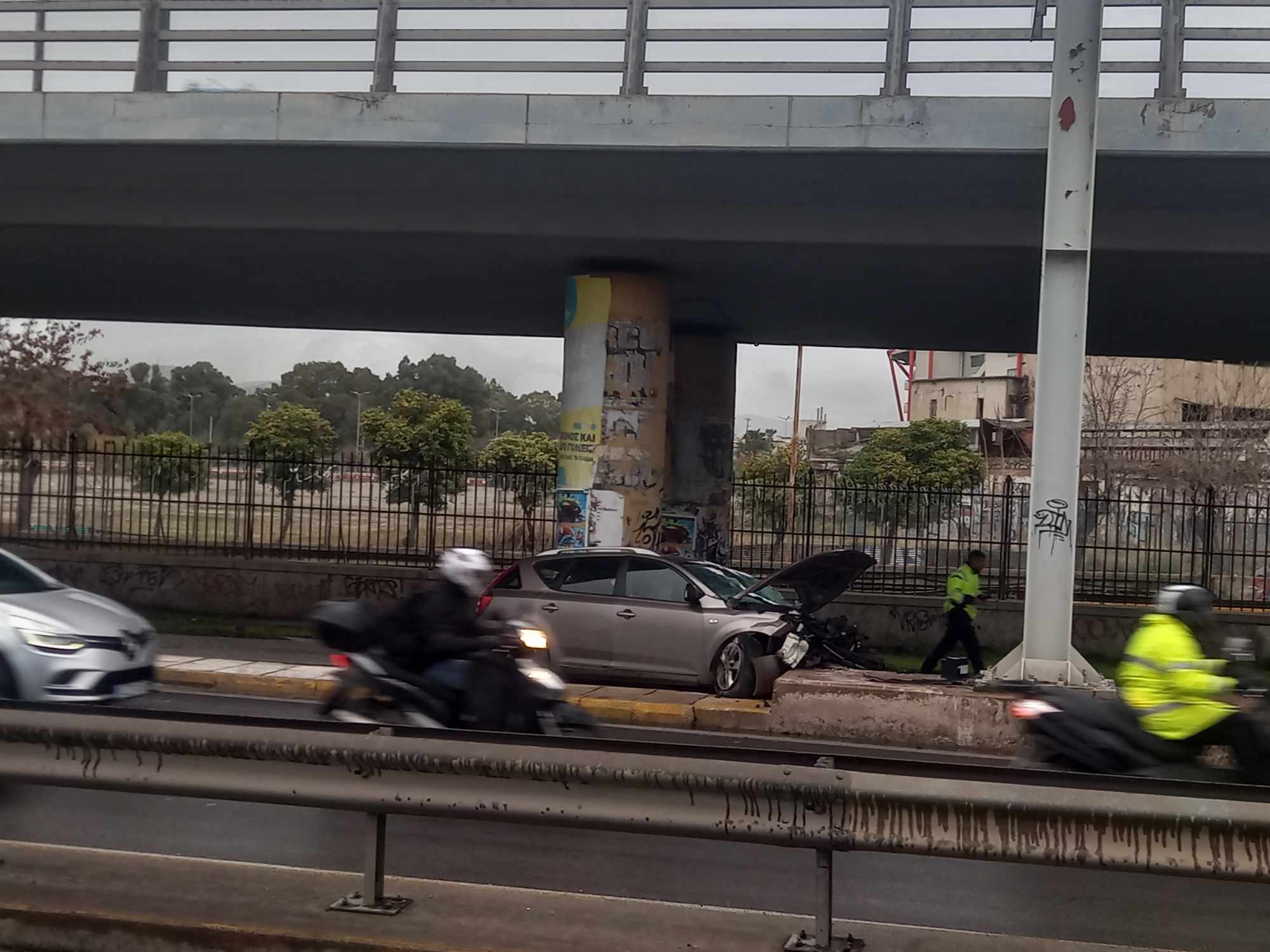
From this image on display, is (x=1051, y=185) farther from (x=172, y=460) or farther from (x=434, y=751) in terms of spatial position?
(x=172, y=460)

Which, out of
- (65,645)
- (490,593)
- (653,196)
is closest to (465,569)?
(65,645)

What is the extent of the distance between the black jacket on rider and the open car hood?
5647 mm

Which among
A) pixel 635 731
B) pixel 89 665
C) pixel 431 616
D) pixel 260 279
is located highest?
pixel 260 279

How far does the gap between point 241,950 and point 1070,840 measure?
3.01m

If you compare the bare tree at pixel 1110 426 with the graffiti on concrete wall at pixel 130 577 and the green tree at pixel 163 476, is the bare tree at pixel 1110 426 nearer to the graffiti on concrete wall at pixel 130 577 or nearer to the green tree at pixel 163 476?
the green tree at pixel 163 476

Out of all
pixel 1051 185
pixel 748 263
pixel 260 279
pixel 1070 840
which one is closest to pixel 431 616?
pixel 1070 840

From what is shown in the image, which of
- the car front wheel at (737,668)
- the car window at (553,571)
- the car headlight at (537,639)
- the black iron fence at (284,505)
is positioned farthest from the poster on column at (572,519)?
the car headlight at (537,639)

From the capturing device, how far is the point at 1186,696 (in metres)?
6.29

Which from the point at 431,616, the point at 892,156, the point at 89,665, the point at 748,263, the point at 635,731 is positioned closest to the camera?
the point at 431,616

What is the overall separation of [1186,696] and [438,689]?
13.3 ft

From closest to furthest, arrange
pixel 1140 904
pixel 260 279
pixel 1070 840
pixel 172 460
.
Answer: pixel 1070 840
pixel 1140 904
pixel 260 279
pixel 172 460

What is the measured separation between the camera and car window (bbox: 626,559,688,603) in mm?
13297

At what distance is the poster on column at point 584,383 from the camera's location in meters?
16.2

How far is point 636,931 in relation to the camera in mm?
4828
